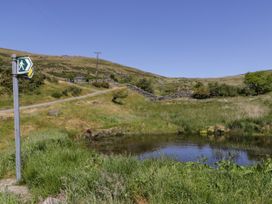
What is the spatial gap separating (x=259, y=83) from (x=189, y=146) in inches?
1351

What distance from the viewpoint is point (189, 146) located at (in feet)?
71.4

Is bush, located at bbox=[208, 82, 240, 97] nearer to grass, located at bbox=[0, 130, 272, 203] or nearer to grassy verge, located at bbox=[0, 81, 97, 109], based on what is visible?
grassy verge, located at bbox=[0, 81, 97, 109]

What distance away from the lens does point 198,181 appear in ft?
18.7

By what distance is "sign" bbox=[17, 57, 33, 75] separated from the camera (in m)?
6.54

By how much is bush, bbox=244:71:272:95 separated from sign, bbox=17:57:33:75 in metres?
48.9

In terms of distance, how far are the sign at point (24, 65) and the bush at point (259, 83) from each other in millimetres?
48869

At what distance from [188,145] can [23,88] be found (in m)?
24.5

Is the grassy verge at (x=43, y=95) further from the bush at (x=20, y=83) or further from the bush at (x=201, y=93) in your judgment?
the bush at (x=201, y=93)

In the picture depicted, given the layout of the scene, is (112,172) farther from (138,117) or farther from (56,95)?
(56,95)

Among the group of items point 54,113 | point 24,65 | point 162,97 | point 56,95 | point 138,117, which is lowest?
point 162,97

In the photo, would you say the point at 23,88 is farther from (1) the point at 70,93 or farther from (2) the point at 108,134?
(2) the point at 108,134

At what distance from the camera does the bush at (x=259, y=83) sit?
166 ft

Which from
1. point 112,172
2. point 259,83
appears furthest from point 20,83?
point 259,83

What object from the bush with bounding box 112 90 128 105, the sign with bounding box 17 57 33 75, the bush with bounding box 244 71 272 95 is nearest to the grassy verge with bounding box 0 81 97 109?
the bush with bounding box 112 90 128 105
